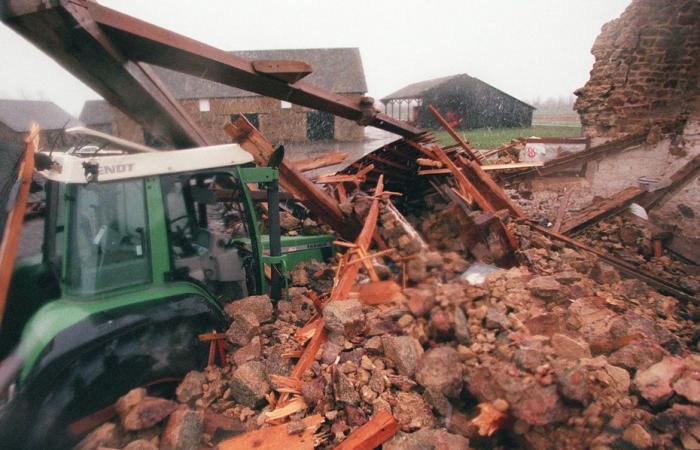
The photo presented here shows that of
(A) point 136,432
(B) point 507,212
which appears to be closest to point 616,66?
(B) point 507,212

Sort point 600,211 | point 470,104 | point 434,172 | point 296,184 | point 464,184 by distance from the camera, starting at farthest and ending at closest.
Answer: point 470,104 < point 600,211 < point 434,172 < point 464,184 < point 296,184

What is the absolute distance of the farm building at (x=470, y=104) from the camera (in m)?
33.4

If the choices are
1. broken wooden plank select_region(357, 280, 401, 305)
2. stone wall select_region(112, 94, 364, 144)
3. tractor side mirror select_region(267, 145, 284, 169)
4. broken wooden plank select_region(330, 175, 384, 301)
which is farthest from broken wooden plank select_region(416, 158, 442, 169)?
stone wall select_region(112, 94, 364, 144)

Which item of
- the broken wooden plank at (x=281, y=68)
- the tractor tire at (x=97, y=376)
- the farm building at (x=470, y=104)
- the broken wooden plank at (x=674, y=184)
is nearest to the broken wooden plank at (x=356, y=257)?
the tractor tire at (x=97, y=376)

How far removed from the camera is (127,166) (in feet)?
8.97

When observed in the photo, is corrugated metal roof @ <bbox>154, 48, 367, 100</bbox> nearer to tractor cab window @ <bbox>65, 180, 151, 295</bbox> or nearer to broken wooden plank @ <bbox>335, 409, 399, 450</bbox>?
tractor cab window @ <bbox>65, 180, 151, 295</bbox>

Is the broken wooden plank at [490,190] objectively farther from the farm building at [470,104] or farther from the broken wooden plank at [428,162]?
the farm building at [470,104]

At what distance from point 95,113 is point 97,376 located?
35.6 meters

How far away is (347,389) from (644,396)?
6.96ft

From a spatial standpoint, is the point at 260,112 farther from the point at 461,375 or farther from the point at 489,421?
the point at 489,421

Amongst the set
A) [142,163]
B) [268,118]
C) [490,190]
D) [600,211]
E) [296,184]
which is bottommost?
[600,211]

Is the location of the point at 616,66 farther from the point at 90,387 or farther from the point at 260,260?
the point at 90,387

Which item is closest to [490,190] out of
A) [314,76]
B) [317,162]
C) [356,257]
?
[356,257]

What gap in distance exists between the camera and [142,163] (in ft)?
9.21
